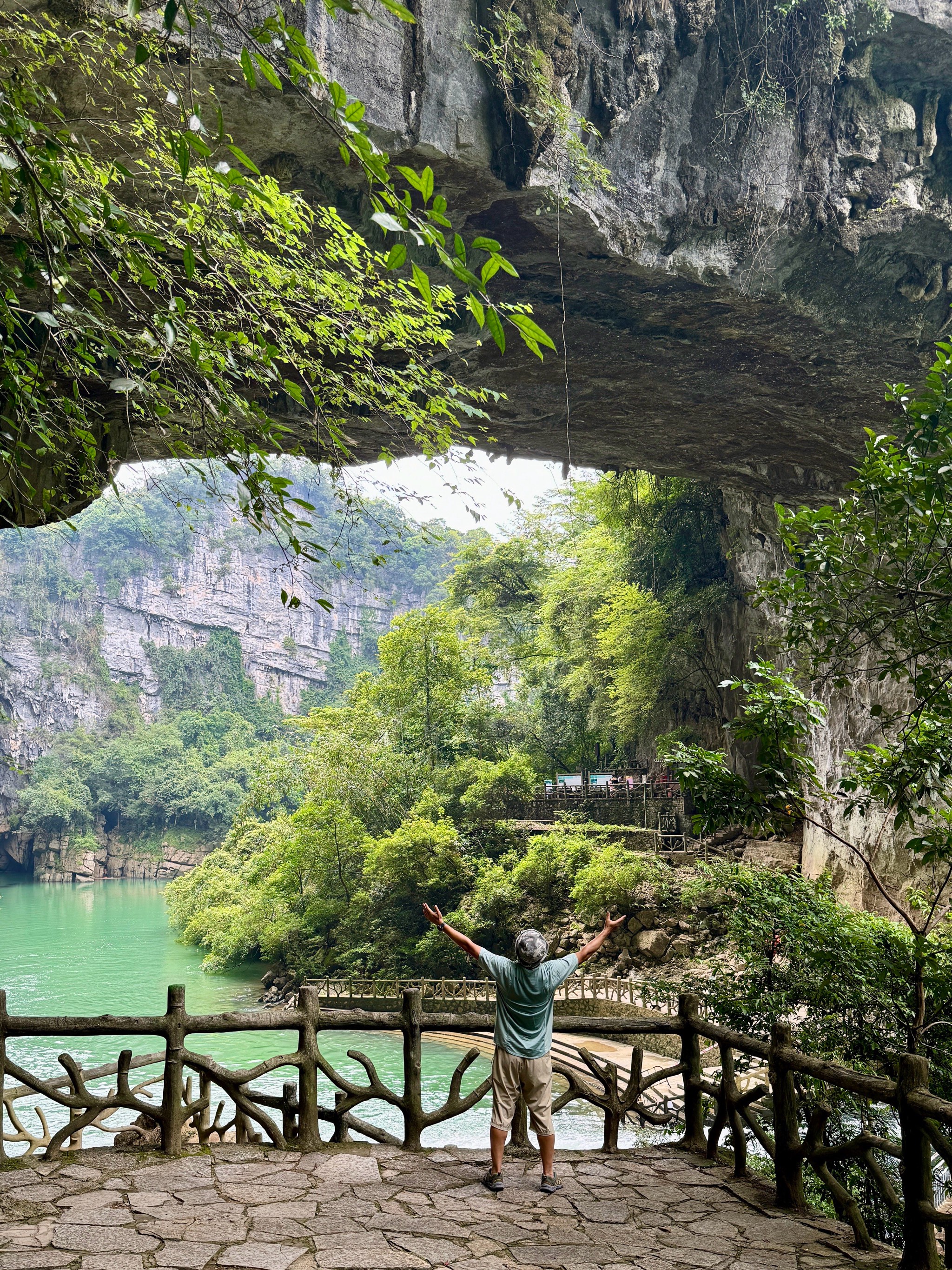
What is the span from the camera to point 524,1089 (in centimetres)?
381

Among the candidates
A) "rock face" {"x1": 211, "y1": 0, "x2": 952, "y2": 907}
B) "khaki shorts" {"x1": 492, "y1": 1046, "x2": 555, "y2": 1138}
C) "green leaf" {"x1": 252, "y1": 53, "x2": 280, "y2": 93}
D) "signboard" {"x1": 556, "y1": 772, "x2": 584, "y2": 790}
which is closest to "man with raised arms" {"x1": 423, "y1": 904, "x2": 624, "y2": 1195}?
"khaki shorts" {"x1": 492, "y1": 1046, "x2": 555, "y2": 1138}

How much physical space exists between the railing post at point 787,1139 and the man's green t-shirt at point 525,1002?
0.92 m

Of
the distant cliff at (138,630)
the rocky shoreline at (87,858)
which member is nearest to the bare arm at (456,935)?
the distant cliff at (138,630)

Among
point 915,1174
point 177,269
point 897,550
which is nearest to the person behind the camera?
point 915,1174

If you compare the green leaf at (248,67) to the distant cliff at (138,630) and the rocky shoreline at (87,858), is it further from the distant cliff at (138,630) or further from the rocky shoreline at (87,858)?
the rocky shoreline at (87,858)

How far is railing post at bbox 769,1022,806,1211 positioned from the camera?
3686mm

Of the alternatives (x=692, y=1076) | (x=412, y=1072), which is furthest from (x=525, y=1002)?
(x=692, y=1076)

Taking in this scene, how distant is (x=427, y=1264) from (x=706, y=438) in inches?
487

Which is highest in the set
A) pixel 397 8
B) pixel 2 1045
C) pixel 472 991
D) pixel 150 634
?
pixel 150 634

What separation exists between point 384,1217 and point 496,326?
3.31 metres

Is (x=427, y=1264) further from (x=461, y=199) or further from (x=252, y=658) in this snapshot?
(x=252, y=658)

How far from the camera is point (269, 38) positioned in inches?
81.2

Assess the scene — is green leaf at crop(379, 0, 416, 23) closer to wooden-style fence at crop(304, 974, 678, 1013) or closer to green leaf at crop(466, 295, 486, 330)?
green leaf at crop(466, 295, 486, 330)

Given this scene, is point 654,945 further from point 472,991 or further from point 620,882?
point 472,991
